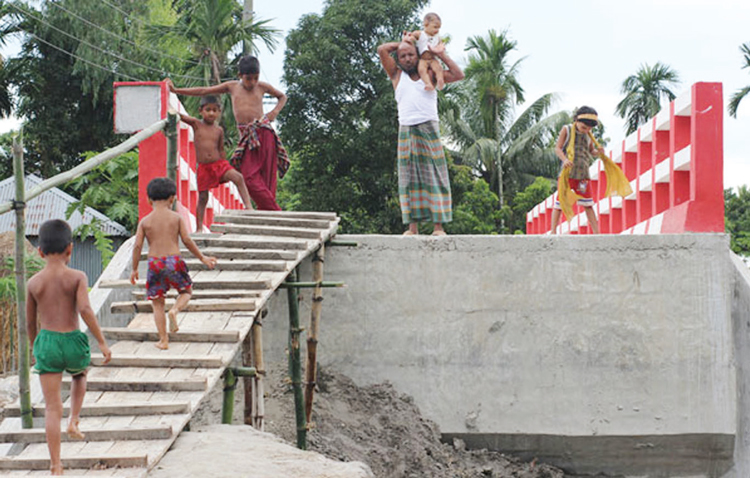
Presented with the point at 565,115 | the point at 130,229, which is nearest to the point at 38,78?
the point at 130,229

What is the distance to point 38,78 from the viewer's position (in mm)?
28703

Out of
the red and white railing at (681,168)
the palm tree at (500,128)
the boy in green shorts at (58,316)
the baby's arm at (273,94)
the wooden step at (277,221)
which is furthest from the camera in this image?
the palm tree at (500,128)

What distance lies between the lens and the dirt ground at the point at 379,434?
7055mm

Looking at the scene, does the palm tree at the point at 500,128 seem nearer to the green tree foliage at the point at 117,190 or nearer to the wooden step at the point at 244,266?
the green tree foliage at the point at 117,190

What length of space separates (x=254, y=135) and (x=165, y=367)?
11.9ft

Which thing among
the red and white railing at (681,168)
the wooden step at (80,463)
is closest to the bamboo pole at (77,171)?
the wooden step at (80,463)

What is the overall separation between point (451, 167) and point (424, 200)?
59.4 feet

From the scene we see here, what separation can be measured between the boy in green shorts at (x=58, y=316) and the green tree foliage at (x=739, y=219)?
3300 centimetres

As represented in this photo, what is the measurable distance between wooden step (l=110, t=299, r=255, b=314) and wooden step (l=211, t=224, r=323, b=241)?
1338 mm

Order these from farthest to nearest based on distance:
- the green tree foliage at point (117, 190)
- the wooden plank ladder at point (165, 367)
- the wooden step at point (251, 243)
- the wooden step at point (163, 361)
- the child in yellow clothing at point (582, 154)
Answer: the green tree foliage at point (117, 190), the child in yellow clothing at point (582, 154), the wooden step at point (251, 243), the wooden step at point (163, 361), the wooden plank ladder at point (165, 367)

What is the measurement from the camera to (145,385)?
193 inches

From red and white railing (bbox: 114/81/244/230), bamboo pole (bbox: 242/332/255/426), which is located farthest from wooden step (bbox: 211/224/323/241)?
bamboo pole (bbox: 242/332/255/426)

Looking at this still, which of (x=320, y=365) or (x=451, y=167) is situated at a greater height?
(x=451, y=167)

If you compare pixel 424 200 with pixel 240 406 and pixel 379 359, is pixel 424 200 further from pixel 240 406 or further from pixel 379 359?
pixel 240 406
